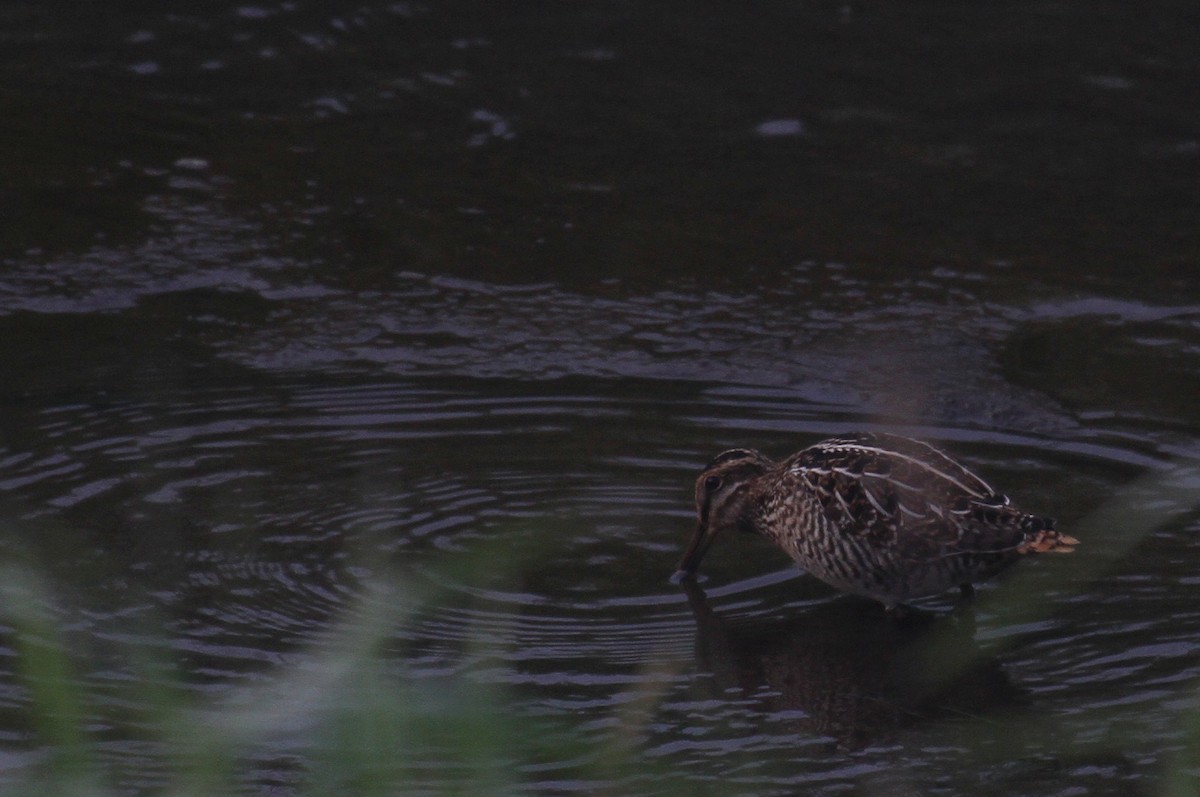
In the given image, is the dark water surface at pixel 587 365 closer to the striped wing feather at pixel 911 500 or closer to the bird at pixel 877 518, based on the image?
the bird at pixel 877 518

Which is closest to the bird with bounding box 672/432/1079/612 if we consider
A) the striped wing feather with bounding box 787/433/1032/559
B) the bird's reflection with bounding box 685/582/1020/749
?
the striped wing feather with bounding box 787/433/1032/559

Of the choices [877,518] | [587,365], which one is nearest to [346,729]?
[877,518]

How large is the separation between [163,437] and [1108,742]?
4.15 meters

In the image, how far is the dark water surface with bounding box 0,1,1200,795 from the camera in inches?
217

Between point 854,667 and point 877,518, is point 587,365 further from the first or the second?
point 854,667

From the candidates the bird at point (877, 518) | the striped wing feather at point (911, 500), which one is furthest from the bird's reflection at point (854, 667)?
the striped wing feather at point (911, 500)

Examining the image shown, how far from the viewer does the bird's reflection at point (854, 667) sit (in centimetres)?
573

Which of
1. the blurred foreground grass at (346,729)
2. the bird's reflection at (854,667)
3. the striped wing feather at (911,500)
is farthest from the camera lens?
the striped wing feather at (911,500)

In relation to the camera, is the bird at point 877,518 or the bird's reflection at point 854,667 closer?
the bird's reflection at point 854,667

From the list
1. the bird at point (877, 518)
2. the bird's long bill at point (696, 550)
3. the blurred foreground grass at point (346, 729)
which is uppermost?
Answer: the blurred foreground grass at point (346, 729)

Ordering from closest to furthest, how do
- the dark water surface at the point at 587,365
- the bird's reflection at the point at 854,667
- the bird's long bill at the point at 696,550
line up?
the dark water surface at the point at 587,365, the bird's reflection at the point at 854,667, the bird's long bill at the point at 696,550

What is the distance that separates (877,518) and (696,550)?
759mm

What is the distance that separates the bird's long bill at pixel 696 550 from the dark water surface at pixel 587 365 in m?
0.10

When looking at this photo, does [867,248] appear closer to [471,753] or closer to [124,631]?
[124,631]
